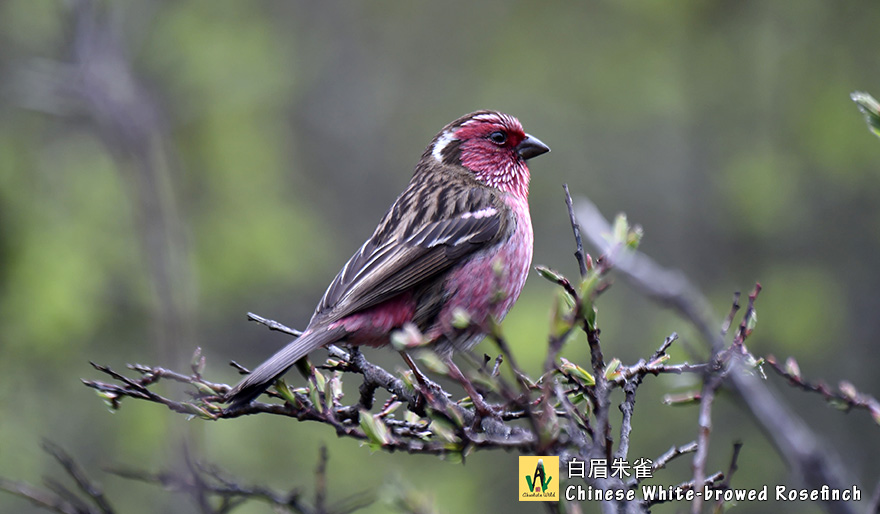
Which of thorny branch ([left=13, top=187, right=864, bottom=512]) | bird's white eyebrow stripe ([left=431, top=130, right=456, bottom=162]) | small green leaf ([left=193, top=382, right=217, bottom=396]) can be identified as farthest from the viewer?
bird's white eyebrow stripe ([left=431, top=130, right=456, bottom=162])

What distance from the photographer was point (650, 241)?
12.3 m

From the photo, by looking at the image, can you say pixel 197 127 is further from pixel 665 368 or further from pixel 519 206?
pixel 665 368

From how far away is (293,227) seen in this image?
1006 cm

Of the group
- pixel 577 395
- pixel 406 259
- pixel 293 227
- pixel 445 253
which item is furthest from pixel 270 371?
pixel 293 227

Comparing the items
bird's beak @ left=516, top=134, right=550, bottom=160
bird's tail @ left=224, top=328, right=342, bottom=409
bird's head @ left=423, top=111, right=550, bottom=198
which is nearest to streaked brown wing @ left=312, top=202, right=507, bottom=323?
bird's tail @ left=224, top=328, right=342, bottom=409

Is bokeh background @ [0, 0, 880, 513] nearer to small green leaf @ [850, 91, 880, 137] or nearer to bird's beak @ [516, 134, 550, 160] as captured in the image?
bird's beak @ [516, 134, 550, 160]

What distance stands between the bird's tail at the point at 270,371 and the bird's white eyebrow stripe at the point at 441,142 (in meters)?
1.95

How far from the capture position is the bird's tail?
303cm

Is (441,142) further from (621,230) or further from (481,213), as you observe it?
(621,230)

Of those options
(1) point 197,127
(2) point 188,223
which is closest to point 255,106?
(1) point 197,127

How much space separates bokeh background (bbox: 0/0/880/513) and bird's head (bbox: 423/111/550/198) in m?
3.79

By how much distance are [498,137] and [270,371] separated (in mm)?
2544

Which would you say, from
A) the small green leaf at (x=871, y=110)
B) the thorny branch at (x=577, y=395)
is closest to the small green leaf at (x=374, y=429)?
the thorny branch at (x=577, y=395)

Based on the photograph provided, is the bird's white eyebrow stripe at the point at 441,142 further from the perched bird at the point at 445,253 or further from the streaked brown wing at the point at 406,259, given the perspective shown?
the streaked brown wing at the point at 406,259
